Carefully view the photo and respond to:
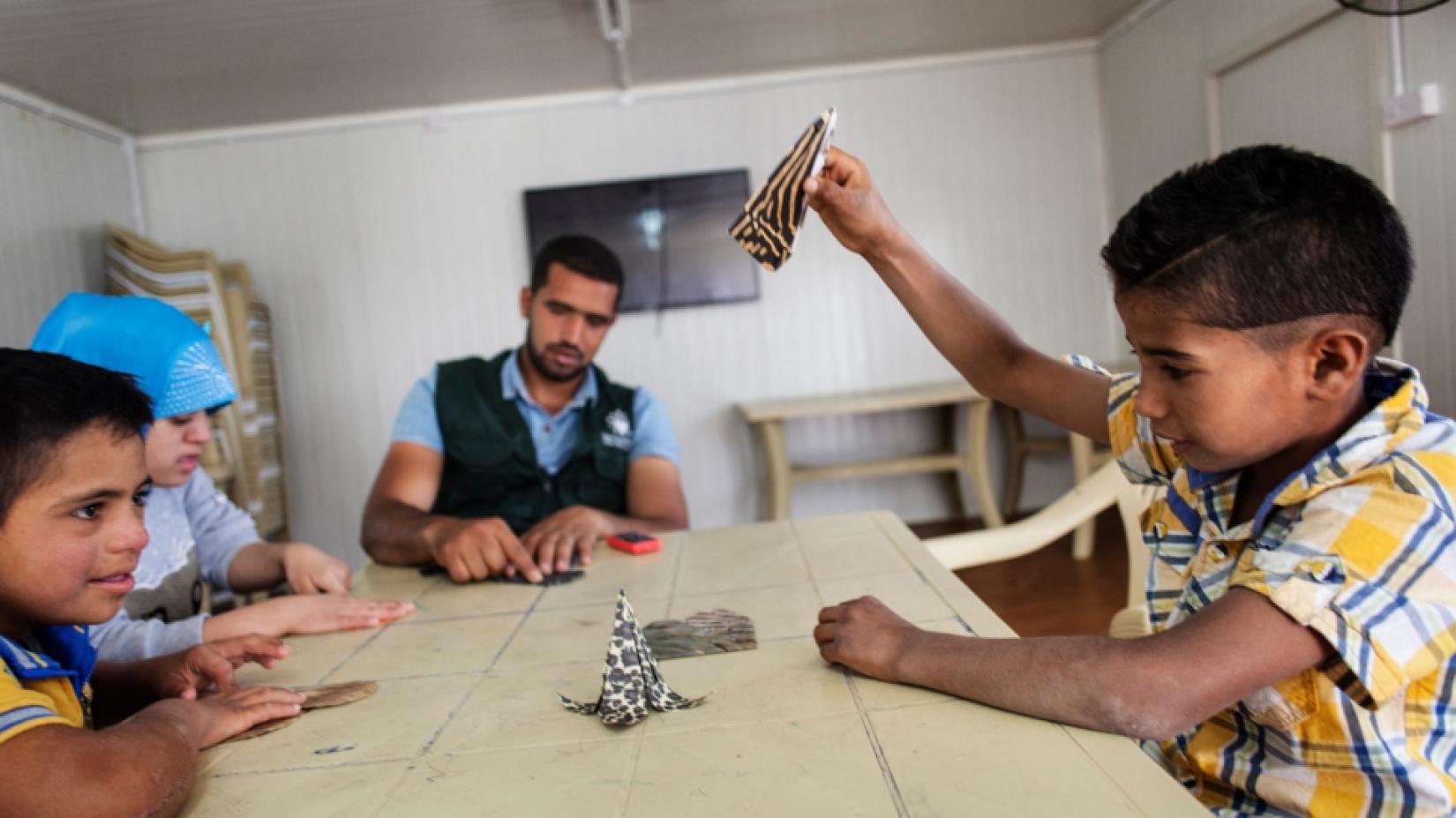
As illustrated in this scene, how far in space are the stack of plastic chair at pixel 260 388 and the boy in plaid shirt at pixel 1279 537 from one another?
425cm

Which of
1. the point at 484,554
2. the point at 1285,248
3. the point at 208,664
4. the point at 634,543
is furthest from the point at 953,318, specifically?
the point at 208,664

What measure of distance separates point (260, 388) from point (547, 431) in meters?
2.92

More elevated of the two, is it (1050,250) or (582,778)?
(1050,250)

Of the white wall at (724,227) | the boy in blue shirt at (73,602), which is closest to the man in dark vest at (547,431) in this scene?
the boy in blue shirt at (73,602)

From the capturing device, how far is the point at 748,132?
5438 millimetres

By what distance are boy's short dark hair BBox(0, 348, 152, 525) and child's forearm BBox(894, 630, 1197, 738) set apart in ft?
2.85

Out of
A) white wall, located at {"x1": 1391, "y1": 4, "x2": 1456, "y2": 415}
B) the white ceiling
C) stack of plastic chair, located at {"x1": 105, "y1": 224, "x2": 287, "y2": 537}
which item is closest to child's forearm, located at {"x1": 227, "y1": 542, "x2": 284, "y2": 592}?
stack of plastic chair, located at {"x1": 105, "y1": 224, "x2": 287, "y2": 537}

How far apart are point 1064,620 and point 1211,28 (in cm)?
270

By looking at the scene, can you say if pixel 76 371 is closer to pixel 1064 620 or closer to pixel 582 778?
pixel 582 778

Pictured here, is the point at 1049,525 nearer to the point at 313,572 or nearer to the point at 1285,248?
the point at 1285,248

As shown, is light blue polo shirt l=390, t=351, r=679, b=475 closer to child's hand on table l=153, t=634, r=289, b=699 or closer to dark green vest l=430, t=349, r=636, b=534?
→ dark green vest l=430, t=349, r=636, b=534

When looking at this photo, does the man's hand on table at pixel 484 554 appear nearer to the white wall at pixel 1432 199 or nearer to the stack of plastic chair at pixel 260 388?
the white wall at pixel 1432 199

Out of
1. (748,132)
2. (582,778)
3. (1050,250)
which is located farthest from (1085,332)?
(582,778)

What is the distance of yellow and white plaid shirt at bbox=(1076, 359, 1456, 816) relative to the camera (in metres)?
0.80
